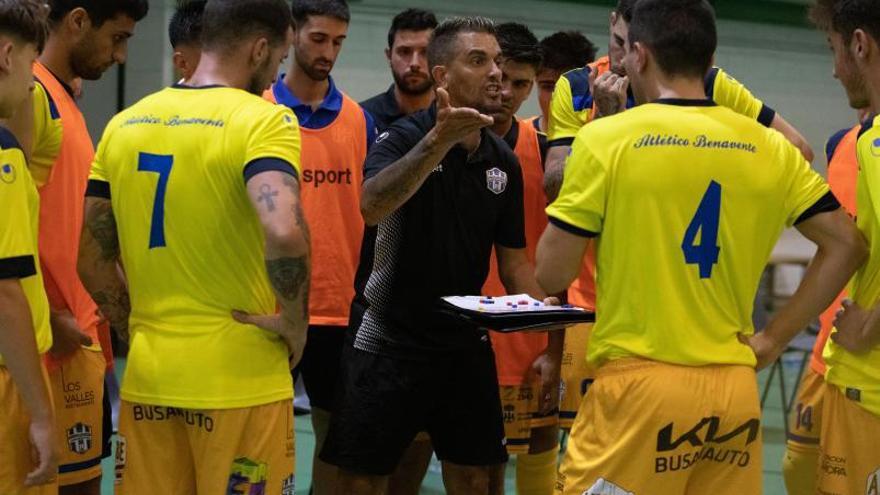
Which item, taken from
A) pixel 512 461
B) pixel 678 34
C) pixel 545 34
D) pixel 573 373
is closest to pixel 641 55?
pixel 678 34

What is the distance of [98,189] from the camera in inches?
147

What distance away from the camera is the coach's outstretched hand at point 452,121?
394 cm

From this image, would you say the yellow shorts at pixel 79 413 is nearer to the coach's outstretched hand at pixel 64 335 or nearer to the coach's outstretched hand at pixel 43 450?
the coach's outstretched hand at pixel 64 335

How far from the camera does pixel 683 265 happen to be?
3369 millimetres

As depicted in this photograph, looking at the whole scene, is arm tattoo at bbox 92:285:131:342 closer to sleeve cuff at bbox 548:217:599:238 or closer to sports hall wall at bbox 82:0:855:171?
sleeve cuff at bbox 548:217:599:238

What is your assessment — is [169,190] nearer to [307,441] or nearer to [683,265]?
[683,265]

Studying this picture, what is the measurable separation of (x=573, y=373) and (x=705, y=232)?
2196 mm

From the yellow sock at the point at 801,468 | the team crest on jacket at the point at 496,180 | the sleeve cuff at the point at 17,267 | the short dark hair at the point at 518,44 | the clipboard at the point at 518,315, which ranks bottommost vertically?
the yellow sock at the point at 801,468

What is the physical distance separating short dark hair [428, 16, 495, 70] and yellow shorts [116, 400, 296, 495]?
5.06 feet

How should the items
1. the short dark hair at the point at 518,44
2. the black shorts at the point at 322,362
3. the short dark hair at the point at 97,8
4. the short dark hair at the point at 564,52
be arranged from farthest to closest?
the short dark hair at the point at 564,52 → the short dark hair at the point at 518,44 → the black shorts at the point at 322,362 → the short dark hair at the point at 97,8

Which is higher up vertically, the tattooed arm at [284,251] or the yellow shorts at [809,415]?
the tattooed arm at [284,251]

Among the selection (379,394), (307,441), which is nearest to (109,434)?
(379,394)

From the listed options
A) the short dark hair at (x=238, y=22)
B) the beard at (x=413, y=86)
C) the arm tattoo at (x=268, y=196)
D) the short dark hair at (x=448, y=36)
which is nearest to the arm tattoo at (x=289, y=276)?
the arm tattoo at (x=268, y=196)

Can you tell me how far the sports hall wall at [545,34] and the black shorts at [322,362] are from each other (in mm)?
4851
